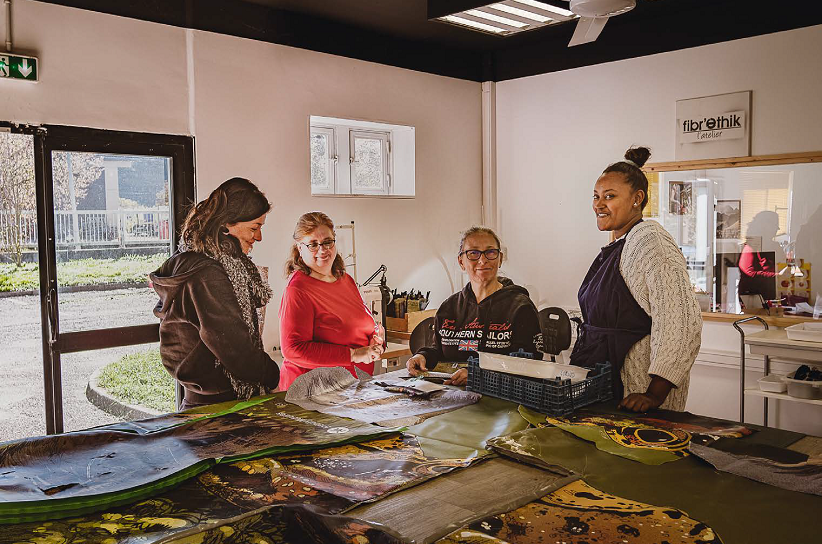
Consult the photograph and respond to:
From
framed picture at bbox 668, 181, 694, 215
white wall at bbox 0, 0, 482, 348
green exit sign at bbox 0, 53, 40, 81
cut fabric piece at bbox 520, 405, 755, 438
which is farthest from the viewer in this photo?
framed picture at bbox 668, 181, 694, 215

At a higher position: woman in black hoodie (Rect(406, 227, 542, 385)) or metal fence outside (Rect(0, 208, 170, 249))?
metal fence outside (Rect(0, 208, 170, 249))

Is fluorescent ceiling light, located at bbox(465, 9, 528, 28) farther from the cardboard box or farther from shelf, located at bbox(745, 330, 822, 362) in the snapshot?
the cardboard box

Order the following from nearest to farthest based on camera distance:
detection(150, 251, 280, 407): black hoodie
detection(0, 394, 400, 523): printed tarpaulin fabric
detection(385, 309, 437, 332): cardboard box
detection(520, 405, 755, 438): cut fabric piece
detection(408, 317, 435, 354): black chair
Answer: detection(0, 394, 400, 523): printed tarpaulin fabric → detection(520, 405, 755, 438): cut fabric piece → detection(150, 251, 280, 407): black hoodie → detection(408, 317, 435, 354): black chair → detection(385, 309, 437, 332): cardboard box

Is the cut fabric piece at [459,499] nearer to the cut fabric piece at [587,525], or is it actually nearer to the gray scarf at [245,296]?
the cut fabric piece at [587,525]

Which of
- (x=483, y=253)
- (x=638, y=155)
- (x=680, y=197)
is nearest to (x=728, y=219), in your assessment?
(x=680, y=197)

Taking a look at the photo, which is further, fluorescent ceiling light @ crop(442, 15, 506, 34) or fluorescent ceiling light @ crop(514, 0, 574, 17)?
fluorescent ceiling light @ crop(442, 15, 506, 34)

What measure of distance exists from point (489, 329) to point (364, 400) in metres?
0.94

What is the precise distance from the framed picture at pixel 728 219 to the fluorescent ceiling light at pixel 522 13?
2267 millimetres

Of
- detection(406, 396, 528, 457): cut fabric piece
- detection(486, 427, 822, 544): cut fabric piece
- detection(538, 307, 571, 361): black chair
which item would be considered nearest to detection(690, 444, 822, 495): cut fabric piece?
detection(486, 427, 822, 544): cut fabric piece

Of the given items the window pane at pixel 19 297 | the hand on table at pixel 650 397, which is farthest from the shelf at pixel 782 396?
the window pane at pixel 19 297

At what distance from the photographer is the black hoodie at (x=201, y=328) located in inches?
126

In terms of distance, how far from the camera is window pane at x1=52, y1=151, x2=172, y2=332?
3605mm

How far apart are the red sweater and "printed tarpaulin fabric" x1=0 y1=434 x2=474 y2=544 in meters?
1.41

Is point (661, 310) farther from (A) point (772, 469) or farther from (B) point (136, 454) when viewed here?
(B) point (136, 454)
